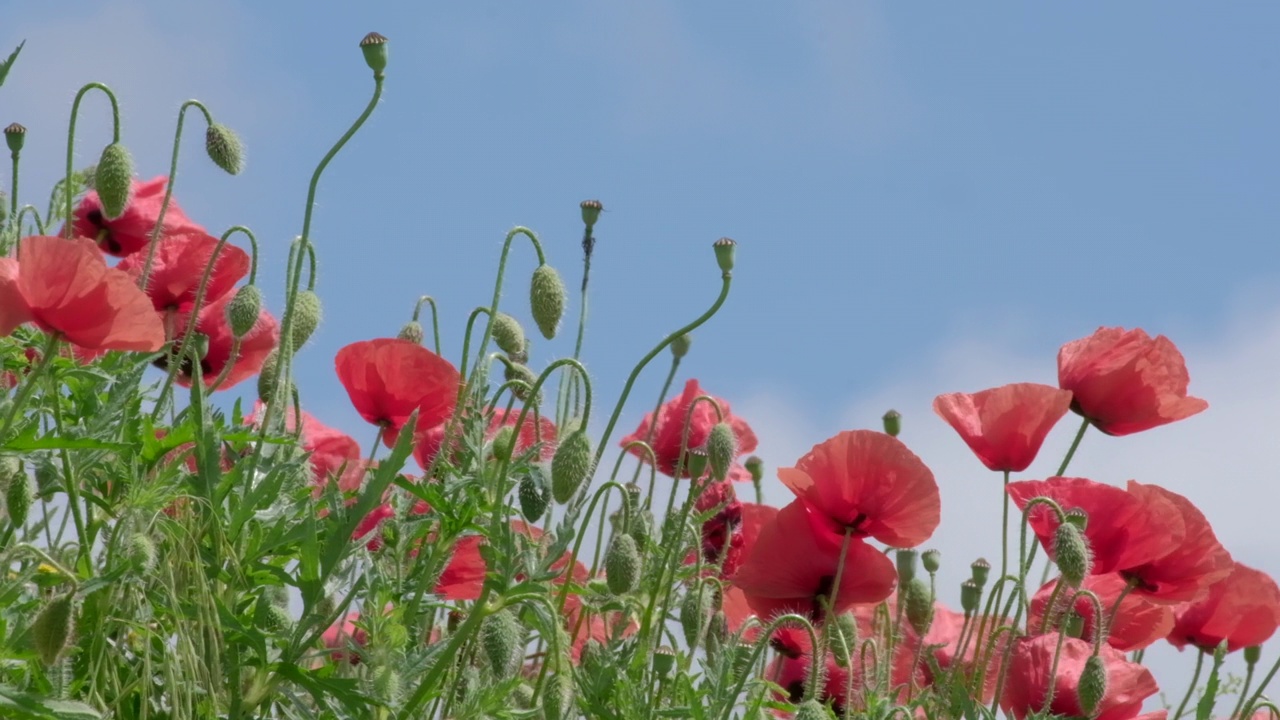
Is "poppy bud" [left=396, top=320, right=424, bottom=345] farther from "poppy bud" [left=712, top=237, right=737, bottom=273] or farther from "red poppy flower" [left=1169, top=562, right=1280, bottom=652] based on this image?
"red poppy flower" [left=1169, top=562, right=1280, bottom=652]

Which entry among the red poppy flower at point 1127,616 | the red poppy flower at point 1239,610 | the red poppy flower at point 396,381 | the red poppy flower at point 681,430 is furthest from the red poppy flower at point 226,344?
the red poppy flower at point 1239,610

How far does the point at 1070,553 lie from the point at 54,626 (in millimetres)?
1369

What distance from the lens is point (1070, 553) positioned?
8.03ft

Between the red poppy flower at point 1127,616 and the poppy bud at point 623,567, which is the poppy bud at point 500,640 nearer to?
the poppy bud at point 623,567

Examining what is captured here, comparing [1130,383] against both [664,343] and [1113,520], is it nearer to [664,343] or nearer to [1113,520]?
[1113,520]

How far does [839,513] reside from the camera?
2.70 m

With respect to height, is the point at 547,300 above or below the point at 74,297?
above

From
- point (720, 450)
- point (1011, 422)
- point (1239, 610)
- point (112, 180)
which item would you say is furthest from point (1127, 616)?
point (112, 180)

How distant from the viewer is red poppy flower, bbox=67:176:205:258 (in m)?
3.15

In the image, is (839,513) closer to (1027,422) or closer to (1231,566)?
(1027,422)

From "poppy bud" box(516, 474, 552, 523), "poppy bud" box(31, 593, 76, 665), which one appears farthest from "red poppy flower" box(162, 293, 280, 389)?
"poppy bud" box(31, 593, 76, 665)

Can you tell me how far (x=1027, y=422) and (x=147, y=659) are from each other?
1.43 m

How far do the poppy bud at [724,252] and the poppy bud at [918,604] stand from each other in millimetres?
840

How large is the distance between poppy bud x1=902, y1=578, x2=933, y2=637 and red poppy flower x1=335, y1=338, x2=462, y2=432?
2.88 ft
